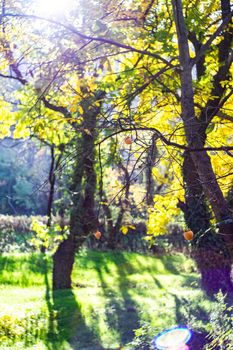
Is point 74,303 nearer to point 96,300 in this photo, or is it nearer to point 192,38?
point 96,300

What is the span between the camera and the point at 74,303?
373 inches

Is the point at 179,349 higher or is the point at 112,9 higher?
the point at 112,9

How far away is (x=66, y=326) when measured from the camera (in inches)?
313

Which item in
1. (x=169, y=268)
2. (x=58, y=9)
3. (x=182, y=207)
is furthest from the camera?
(x=169, y=268)

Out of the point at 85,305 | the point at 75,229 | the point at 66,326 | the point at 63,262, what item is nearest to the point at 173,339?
the point at 66,326

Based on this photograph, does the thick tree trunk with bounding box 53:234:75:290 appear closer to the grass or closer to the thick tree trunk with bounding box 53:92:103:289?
the thick tree trunk with bounding box 53:92:103:289

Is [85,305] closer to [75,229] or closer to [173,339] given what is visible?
[75,229]

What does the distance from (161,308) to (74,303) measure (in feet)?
5.49

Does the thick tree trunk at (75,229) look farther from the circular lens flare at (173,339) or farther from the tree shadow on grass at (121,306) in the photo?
the circular lens flare at (173,339)

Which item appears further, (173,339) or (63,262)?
(63,262)

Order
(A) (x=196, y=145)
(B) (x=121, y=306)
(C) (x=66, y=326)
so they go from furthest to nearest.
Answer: (B) (x=121, y=306)
(C) (x=66, y=326)
(A) (x=196, y=145)

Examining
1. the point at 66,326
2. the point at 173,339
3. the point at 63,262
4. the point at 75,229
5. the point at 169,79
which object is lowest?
the point at 173,339

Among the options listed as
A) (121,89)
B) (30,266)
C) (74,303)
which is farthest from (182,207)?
(30,266)

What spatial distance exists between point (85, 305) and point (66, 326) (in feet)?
4.65
